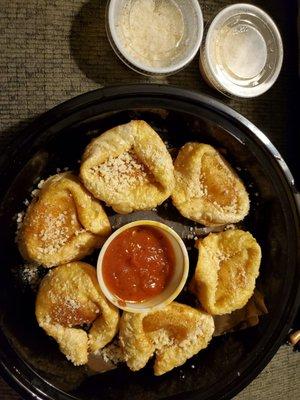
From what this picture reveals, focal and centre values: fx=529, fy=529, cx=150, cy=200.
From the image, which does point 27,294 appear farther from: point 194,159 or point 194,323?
point 194,159

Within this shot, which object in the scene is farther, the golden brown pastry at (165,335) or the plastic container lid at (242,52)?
the plastic container lid at (242,52)

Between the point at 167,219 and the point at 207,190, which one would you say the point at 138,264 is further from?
the point at 207,190

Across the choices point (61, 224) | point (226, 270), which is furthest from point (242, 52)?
point (61, 224)

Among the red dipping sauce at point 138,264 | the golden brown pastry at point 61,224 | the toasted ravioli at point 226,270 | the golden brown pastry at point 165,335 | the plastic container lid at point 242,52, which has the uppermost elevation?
the plastic container lid at point 242,52

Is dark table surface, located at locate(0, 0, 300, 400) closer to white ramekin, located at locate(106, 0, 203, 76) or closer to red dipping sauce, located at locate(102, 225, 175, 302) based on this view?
white ramekin, located at locate(106, 0, 203, 76)

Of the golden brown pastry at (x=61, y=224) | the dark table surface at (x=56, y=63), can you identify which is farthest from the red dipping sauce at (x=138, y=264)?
the dark table surface at (x=56, y=63)

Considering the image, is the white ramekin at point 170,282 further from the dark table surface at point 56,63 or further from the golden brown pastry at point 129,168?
the dark table surface at point 56,63
